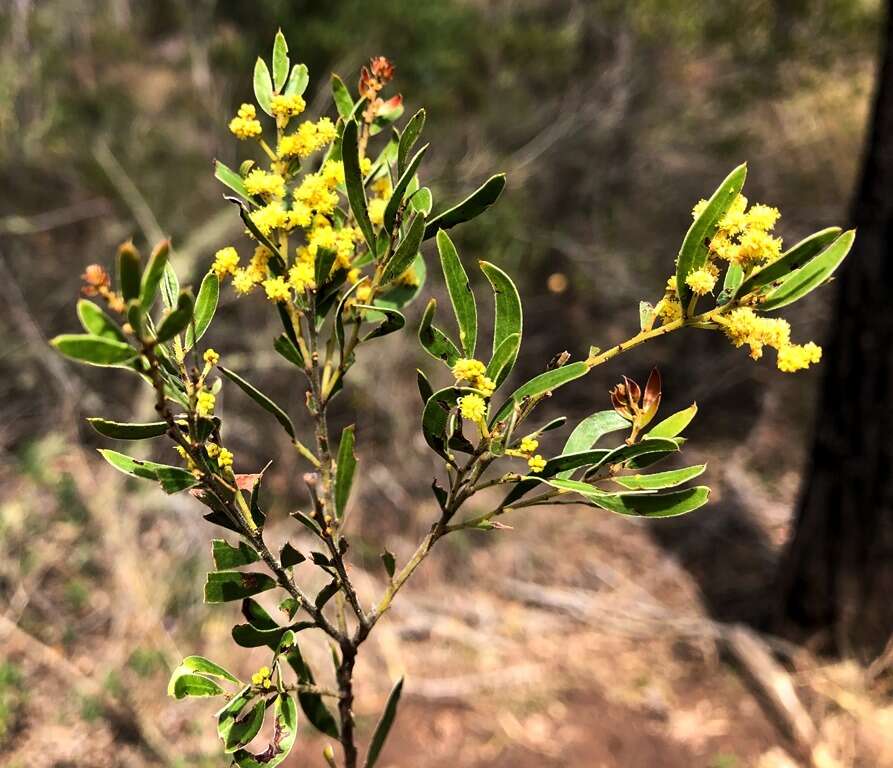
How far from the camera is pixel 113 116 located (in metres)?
4.87

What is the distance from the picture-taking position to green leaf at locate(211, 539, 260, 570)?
0.58 meters

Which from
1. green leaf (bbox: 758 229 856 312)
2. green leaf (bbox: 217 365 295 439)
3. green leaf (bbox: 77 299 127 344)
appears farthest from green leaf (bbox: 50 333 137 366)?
green leaf (bbox: 758 229 856 312)

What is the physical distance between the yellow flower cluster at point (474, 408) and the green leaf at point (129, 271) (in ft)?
0.80

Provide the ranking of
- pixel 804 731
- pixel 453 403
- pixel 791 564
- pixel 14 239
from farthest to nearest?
pixel 14 239 < pixel 791 564 < pixel 804 731 < pixel 453 403

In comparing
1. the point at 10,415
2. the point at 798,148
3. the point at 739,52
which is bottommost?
the point at 10,415

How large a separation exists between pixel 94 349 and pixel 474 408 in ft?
0.85

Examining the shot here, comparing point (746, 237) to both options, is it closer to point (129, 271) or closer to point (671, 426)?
point (671, 426)

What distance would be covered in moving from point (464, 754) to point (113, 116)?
4.50 metres

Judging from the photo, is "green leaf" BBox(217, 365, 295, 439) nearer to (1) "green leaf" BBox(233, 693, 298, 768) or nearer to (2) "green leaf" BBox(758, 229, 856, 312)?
(1) "green leaf" BBox(233, 693, 298, 768)

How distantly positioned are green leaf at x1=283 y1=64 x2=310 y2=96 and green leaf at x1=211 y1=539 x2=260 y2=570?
14.8 inches

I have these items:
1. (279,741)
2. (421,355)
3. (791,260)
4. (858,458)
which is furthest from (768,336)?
(421,355)

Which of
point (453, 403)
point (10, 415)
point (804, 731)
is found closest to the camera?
point (453, 403)

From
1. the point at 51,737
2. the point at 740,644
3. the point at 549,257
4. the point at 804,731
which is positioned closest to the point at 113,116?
the point at 549,257

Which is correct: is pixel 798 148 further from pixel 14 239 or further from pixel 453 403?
pixel 453 403
